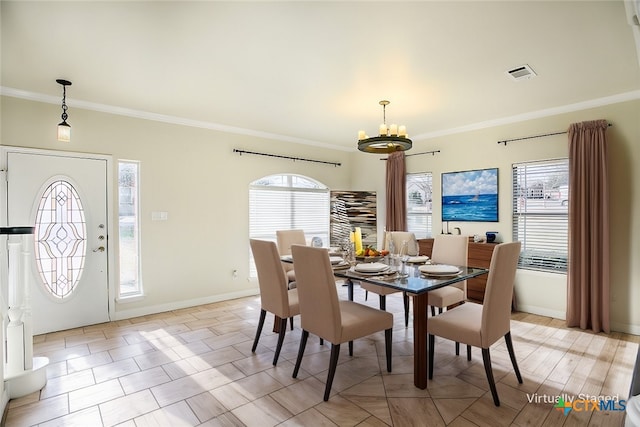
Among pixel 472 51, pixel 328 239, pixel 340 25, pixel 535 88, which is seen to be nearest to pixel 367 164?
pixel 328 239

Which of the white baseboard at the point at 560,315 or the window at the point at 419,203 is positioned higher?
the window at the point at 419,203

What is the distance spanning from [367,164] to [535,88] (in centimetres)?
330

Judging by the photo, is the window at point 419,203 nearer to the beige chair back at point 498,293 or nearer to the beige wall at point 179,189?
the beige wall at point 179,189

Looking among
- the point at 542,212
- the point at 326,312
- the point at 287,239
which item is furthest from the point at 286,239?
the point at 542,212

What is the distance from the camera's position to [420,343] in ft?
7.80

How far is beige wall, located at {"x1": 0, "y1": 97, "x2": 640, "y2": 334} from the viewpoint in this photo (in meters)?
3.54

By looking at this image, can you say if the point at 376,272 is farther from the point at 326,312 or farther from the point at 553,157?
the point at 553,157

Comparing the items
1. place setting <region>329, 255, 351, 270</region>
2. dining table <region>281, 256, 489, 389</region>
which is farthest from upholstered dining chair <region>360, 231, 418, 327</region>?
dining table <region>281, 256, 489, 389</region>

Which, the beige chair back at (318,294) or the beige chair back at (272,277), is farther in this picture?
the beige chair back at (272,277)

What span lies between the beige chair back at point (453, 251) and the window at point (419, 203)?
185cm

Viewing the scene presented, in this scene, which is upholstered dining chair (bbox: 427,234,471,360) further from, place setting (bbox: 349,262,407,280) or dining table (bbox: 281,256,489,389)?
place setting (bbox: 349,262,407,280)

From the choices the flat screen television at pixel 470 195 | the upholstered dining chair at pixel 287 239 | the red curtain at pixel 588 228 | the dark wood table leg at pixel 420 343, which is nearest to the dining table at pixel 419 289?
the dark wood table leg at pixel 420 343

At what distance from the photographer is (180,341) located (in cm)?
331

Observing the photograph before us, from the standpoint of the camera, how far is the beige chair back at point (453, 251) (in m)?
3.40
